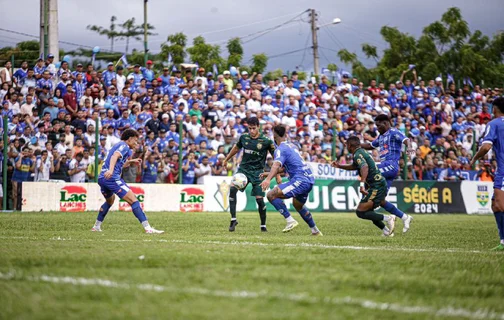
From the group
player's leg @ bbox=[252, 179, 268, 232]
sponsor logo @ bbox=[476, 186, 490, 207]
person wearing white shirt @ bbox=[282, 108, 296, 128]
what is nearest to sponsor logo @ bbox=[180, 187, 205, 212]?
person wearing white shirt @ bbox=[282, 108, 296, 128]

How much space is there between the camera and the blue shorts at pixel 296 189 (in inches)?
528

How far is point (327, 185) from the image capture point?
1093 inches

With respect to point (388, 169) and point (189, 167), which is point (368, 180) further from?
point (189, 167)

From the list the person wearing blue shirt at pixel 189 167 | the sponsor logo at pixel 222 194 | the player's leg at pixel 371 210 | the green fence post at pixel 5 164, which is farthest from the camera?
the sponsor logo at pixel 222 194

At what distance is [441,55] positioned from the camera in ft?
183

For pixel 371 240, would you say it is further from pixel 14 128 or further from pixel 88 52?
pixel 88 52

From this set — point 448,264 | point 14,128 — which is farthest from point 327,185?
point 448,264

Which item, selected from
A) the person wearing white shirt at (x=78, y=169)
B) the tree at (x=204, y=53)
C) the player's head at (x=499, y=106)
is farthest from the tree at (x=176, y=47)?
the player's head at (x=499, y=106)

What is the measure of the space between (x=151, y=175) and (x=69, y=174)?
2.87 m

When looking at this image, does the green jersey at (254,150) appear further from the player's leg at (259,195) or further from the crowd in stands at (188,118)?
the crowd in stands at (188,118)

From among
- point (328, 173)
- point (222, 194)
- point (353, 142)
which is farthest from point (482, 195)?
point (353, 142)

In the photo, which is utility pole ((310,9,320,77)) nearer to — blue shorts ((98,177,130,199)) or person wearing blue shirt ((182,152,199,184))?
person wearing blue shirt ((182,152,199,184))

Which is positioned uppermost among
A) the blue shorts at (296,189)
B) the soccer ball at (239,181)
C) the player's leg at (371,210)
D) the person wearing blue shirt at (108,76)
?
the person wearing blue shirt at (108,76)

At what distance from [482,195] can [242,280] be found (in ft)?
85.7
